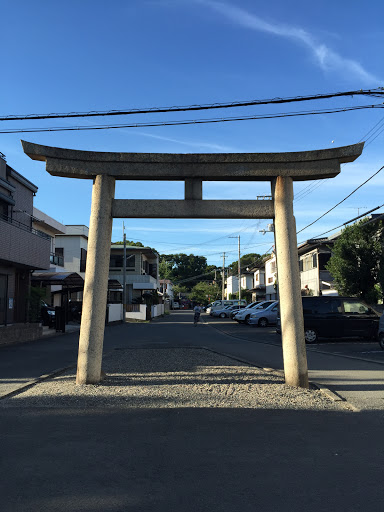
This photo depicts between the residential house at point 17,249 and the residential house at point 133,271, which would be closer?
the residential house at point 17,249

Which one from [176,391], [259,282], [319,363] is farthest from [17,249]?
[259,282]

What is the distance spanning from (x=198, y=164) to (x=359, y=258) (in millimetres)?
19131

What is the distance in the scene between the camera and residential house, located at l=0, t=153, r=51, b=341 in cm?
1998

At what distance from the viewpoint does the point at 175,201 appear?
9234 mm

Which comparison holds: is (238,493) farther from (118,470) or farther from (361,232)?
(361,232)

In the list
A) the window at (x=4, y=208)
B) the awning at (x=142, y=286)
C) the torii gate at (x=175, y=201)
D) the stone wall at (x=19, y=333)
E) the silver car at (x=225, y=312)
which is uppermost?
the window at (x=4, y=208)

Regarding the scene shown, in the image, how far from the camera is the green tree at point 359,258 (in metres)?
25.8

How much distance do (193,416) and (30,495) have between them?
3.07m

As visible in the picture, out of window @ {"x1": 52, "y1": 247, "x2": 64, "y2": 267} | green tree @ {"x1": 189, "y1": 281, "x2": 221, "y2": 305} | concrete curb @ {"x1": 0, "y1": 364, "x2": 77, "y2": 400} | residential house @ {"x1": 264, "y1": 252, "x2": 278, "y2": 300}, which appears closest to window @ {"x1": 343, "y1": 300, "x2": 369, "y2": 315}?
concrete curb @ {"x1": 0, "y1": 364, "x2": 77, "y2": 400}

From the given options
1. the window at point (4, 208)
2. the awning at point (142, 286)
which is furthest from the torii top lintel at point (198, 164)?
the awning at point (142, 286)

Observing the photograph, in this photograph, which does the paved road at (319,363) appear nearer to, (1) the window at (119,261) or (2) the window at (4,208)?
(2) the window at (4,208)

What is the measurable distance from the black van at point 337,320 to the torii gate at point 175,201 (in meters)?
10.9

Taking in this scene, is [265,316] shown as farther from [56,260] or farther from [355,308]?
[56,260]

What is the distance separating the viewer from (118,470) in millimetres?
4562
